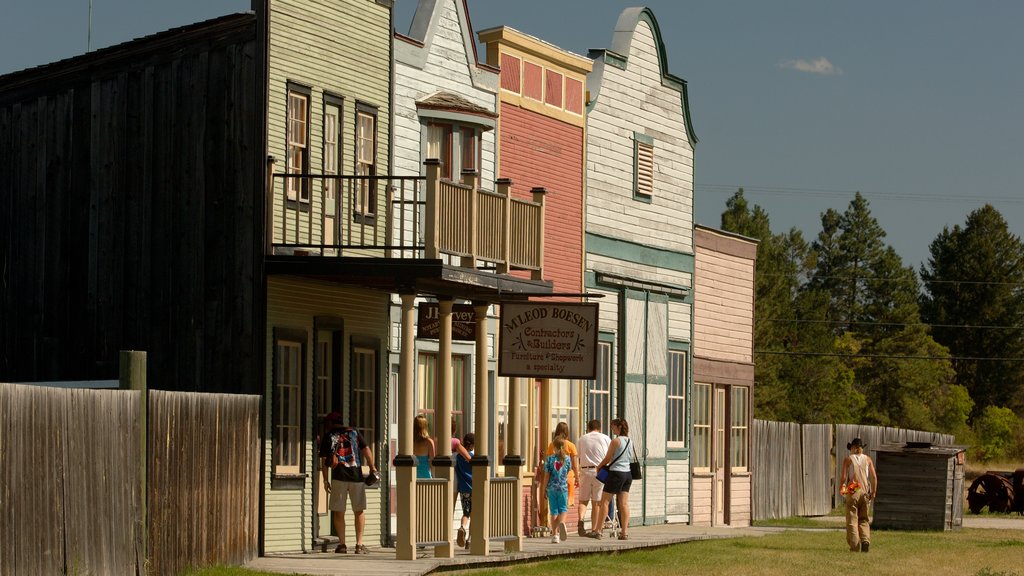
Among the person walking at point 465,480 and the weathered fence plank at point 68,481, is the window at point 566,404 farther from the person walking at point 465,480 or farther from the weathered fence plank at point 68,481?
the weathered fence plank at point 68,481

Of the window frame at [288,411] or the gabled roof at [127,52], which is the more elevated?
the gabled roof at [127,52]

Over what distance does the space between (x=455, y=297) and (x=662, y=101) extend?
1155 cm

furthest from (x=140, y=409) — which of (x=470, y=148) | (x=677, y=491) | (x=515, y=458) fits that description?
(x=677, y=491)

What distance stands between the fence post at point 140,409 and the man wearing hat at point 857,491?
11.7 metres

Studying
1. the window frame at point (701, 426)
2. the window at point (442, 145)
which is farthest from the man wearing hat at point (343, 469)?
the window frame at point (701, 426)

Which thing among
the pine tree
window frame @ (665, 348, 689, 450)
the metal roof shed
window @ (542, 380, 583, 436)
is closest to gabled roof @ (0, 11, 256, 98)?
window @ (542, 380, 583, 436)

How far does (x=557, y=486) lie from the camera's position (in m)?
25.4

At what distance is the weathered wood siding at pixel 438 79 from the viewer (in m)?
24.7

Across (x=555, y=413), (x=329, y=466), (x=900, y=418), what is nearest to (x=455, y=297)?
(x=329, y=466)

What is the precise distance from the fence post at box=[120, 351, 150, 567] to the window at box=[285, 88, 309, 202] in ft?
18.4

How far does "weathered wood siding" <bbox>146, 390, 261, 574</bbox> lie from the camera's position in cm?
1727

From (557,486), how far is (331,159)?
559 centimetres

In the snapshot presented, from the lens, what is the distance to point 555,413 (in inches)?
1157

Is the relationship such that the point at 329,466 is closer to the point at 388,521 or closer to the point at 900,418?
the point at 388,521
